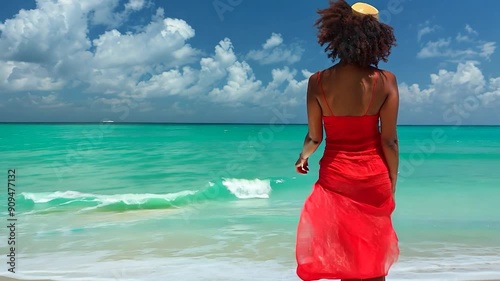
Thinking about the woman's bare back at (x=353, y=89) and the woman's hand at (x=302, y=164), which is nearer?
the woman's bare back at (x=353, y=89)

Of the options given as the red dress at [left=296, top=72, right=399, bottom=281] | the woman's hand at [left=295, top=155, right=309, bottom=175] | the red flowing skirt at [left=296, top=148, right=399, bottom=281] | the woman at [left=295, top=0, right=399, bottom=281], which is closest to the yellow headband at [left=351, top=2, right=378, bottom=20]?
the woman at [left=295, top=0, right=399, bottom=281]

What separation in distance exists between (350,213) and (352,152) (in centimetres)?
30

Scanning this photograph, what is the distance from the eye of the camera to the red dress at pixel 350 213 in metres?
2.64

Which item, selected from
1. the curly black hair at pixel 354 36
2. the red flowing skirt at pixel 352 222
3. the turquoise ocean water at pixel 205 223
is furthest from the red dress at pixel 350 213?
the turquoise ocean water at pixel 205 223

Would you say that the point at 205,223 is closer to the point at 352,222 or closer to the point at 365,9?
the point at 352,222

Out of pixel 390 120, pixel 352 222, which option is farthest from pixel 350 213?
pixel 390 120

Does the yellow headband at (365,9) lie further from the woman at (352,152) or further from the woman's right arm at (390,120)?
the woman's right arm at (390,120)

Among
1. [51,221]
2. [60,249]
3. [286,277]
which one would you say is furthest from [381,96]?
[51,221]

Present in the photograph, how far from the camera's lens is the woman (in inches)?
100

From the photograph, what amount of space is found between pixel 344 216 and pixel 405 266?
10.7 feet

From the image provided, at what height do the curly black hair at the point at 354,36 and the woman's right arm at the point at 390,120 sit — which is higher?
the curly black hair at the point at 354,36

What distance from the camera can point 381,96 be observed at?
100.0 inches

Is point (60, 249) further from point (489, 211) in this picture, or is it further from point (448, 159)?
point (448, 159)

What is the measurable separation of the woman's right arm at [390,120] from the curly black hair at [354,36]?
13 cm
